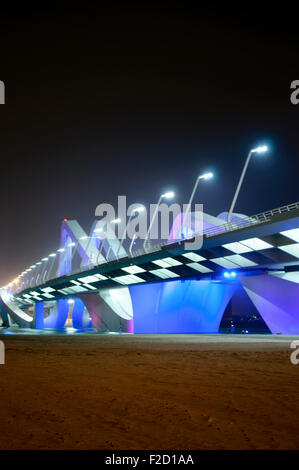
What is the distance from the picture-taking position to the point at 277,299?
36781 mm

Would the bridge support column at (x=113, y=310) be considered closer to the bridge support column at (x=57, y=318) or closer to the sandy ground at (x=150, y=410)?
the bridge support column at (x=57, y=318)

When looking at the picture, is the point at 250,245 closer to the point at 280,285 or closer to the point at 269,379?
the point at 280,285

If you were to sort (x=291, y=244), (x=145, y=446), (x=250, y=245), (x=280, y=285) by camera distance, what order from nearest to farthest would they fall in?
(x=145, y=446) < (x=291, y=244) < (x=250, y=245) < (x=280, y=285)

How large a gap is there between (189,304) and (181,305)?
1064mm

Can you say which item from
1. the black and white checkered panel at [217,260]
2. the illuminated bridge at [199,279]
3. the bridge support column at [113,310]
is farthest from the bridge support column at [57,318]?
the black and white checkered panel at [217,260]

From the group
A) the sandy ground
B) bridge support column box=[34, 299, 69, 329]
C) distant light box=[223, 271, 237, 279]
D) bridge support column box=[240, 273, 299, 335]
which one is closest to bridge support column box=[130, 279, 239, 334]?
distant light box=[223, 271, 237, 279]

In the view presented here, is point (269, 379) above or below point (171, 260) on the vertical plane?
below

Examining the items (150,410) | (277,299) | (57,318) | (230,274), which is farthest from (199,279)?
(57,318)

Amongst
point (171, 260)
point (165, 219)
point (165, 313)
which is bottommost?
point (165, 313)

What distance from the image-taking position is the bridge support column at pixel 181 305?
51281 millimetres

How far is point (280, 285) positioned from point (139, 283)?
2195 centimetres

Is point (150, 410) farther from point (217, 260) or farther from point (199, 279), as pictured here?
point (199, 279)

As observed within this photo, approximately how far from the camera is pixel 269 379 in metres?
8.46
